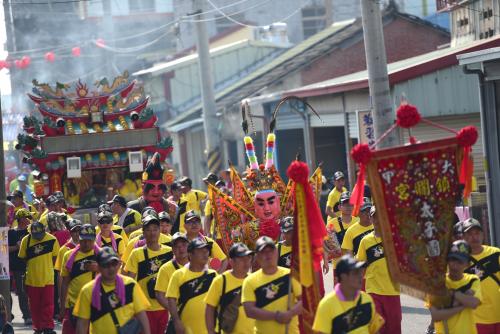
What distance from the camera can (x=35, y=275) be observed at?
15.7 m

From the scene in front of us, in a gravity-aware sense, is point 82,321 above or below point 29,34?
below

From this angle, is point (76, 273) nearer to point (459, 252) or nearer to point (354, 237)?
point (354, 237)

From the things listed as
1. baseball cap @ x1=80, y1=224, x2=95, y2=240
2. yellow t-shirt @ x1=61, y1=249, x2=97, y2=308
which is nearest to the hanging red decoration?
baseball cap @ x1=80, y1=224, x2=95, y2=240

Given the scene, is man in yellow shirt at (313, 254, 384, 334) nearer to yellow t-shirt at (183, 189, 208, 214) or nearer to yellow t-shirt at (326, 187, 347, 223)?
yellow t-shirt at (326, 187, 347, 223)

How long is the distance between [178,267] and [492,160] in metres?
7.90

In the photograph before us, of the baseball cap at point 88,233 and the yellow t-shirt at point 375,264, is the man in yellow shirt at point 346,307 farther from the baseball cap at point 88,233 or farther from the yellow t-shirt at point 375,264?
the baseball cap at point 88,233

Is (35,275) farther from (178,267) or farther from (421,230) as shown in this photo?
(421,230)

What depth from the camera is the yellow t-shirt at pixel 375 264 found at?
489 inches

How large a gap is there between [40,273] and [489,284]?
22.8 ft

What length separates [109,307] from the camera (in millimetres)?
10070

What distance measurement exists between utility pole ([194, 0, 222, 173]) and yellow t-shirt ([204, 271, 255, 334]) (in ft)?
63.1

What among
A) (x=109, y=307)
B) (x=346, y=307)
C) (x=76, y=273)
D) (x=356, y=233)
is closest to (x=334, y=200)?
(x=356, y=233)

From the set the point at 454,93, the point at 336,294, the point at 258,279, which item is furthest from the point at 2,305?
the point at 454,93

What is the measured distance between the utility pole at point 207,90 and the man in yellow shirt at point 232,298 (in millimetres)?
19218
